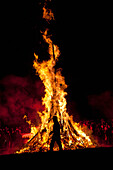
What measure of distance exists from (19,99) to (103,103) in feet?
27.7

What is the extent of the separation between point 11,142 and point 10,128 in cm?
176

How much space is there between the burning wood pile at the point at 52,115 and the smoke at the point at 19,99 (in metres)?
6.58

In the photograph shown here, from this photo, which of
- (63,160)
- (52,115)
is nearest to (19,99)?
(52,115)

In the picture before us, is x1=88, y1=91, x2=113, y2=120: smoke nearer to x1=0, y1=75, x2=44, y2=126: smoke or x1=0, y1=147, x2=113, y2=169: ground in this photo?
x1=0, y1=75, x2=44, y2=126: smoke

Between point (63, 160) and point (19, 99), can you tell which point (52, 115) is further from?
point (19, 99)

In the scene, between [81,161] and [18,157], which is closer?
[81,161]

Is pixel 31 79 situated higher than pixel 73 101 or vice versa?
pixel 31 79

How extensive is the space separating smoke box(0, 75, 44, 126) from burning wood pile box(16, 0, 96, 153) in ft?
21.6

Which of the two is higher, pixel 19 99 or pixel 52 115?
pixel 19 99

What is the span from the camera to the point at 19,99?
1510 centimetres

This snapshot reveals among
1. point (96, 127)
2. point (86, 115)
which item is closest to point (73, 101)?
point (86, 115)

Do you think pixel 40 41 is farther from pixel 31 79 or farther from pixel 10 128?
pixel 10 128

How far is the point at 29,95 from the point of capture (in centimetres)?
1544

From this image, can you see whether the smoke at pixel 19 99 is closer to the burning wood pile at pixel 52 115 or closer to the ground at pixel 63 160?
the burning wood pile at pixel 52 115
